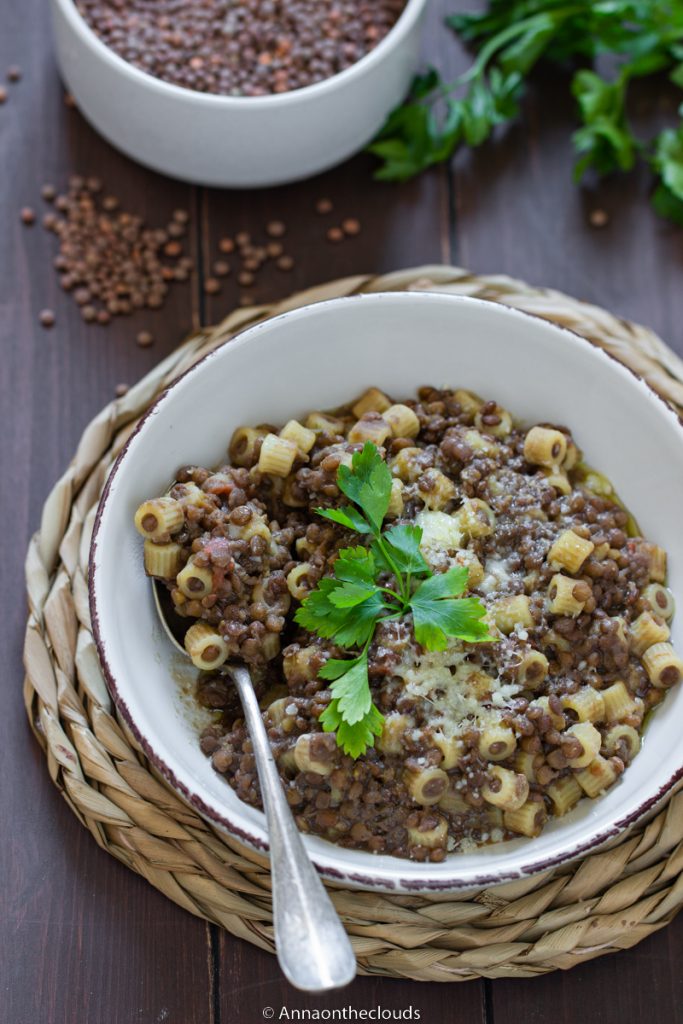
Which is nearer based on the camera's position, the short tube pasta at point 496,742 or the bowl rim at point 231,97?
the short tube pasta at point 496,742

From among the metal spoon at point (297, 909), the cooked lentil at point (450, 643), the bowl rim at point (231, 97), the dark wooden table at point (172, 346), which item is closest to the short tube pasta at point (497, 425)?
the cooked lentil at point (450, 643)

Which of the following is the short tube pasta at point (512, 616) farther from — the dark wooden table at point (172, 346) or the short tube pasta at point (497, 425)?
the dark wooden table at point (172, 346)

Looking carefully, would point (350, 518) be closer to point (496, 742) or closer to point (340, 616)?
point (340, 616)

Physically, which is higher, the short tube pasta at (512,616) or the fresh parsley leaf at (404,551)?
the fresh parsley leaf at (404,551)

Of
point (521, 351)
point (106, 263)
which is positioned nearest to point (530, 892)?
point (521, 351)

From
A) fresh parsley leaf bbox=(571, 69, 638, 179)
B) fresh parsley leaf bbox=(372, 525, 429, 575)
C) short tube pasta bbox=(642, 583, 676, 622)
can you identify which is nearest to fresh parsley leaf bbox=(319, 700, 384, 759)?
fresh parsley leaf bbox=(372, 525, 429, 575)

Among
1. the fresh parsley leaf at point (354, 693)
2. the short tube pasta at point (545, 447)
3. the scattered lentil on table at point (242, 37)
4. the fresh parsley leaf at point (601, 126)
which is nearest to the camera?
the fresh parsley leaf at point (354, 693)

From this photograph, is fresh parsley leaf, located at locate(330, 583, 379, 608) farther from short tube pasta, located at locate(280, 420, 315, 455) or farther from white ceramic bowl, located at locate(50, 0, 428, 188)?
white ceramic bowl, located at locate(50, 0, 428, 188)
